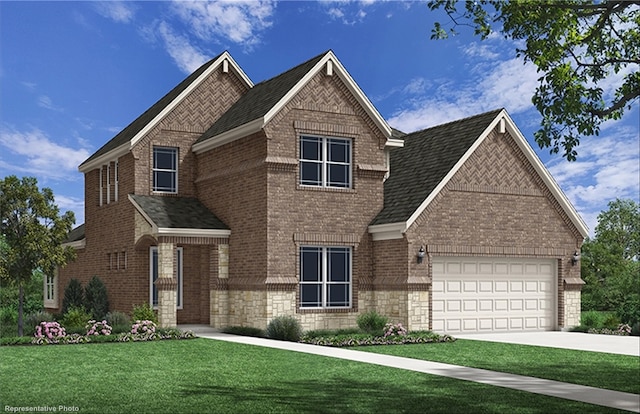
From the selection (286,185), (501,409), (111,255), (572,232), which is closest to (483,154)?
(572,232)

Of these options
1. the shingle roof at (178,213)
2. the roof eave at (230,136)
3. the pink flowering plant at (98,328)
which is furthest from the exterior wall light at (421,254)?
the pink flowering plant at (98,328)

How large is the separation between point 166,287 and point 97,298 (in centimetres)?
475

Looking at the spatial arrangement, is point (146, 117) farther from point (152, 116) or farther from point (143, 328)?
point (143, 328)

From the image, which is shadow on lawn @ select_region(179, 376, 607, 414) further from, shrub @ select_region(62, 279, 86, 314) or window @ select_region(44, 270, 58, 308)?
window @ select_region(44, 270, 58, 308)

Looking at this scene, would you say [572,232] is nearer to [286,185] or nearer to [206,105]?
[286,185]

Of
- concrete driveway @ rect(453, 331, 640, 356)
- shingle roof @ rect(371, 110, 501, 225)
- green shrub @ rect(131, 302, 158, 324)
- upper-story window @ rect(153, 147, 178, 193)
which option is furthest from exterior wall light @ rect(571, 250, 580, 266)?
green shrub @ rect(131, 302, 158, 324)

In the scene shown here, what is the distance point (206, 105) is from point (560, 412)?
2245 centimetres

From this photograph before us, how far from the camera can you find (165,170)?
3105 cm

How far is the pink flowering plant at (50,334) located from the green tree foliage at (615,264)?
19.1 metres

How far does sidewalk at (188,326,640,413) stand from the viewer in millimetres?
13489

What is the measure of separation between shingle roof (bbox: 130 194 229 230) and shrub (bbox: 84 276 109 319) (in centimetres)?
374

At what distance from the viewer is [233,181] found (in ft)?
94.7

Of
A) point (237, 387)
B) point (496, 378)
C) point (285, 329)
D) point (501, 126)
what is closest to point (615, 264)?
point (501, 126)

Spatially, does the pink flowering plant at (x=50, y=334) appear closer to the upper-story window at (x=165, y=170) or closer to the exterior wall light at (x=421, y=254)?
the upper-story window at (x=165, y=170)
